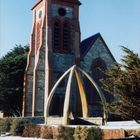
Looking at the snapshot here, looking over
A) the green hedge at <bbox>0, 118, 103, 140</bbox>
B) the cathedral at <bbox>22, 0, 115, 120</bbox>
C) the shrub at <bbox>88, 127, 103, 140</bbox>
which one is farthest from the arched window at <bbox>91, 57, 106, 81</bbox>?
the shrub at <bbox>88, 127, 103, 140</bbox>

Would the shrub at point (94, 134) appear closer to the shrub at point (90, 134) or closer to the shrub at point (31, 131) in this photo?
the shrub at point (90, 134)

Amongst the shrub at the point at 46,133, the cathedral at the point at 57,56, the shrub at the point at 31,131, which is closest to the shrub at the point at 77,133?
the shrub at the point at 46,133

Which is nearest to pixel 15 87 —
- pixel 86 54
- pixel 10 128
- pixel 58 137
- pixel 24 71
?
pixel 24 71

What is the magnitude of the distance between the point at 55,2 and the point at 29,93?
43.4 ft

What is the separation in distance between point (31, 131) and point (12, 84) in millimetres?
25151

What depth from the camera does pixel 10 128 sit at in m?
29.3

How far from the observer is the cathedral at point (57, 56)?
45656 millimetres

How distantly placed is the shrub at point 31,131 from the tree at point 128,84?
10.4m

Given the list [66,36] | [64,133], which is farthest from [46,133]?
[66,36]

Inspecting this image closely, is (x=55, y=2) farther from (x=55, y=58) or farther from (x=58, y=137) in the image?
(x=58, y=137)

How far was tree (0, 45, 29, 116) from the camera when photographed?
49531mm

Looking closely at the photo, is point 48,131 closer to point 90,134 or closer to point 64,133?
point 64,133

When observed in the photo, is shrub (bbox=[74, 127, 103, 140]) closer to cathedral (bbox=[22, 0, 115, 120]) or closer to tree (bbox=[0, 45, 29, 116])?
cathedral (bbox=[22, 0, 115, 120])

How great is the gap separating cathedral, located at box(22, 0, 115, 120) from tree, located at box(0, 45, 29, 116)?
13.0ft
